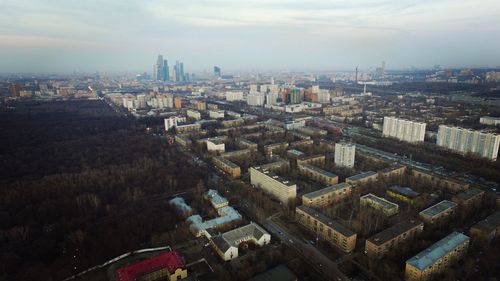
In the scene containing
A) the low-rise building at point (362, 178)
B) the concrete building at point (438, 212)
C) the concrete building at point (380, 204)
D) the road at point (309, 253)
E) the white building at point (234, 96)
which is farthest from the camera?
the white building at point (234, 96)

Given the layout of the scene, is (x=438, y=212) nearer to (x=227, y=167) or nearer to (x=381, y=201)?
(x=381, y=201)

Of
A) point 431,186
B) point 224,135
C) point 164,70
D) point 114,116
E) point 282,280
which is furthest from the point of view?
point 164,70

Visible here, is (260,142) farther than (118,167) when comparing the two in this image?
Yes

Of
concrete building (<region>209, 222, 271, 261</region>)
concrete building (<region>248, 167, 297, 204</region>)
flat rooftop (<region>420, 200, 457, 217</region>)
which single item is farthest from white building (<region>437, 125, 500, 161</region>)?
concrete building (<region>209, 222, 271, 261</region>)

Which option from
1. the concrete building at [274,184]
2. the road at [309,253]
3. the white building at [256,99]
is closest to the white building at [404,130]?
the concrete building at [274,184]

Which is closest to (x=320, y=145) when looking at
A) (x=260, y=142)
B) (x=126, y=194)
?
(x=260, y=142)

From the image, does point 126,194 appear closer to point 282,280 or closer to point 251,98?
point 282,280

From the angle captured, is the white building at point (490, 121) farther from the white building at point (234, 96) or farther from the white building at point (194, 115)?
the white building at point (234, 96)
